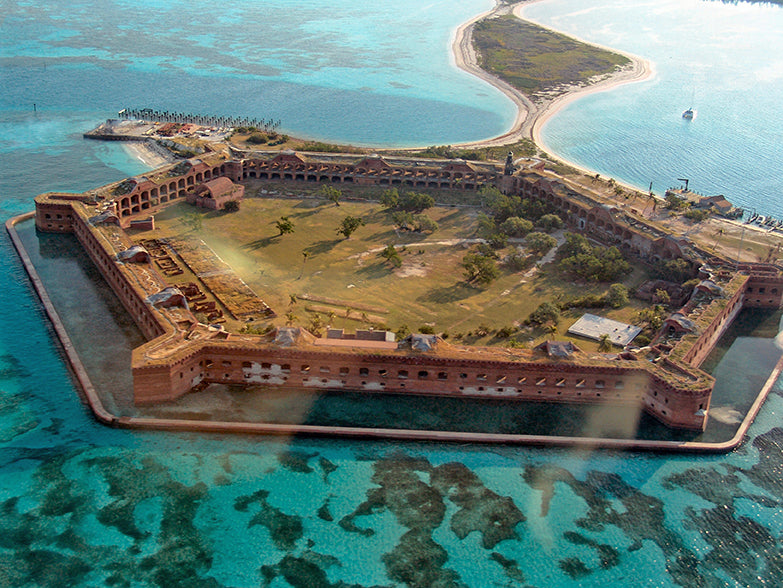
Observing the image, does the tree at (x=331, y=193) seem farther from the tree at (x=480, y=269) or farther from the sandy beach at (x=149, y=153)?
the sandy beach at (x=149, y=153)

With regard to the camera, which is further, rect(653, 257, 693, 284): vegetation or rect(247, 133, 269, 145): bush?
rect(247, 133, 269, 145): bush

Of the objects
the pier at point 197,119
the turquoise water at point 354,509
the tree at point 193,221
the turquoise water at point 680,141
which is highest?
the turquoise water at point 680,141

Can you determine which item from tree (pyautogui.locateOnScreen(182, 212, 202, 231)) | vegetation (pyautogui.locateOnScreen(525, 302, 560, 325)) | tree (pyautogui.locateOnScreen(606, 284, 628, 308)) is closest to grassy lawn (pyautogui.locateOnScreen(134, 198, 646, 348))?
tree (pyautogui.locateOnScreen(182, 212, 202, 231))

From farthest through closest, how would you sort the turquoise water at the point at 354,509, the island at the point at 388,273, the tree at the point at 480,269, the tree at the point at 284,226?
the tree at the point at 284,226, the tree at the point at 480,269, the island at the point at 388,273, the turquoise water at the point at 354,509

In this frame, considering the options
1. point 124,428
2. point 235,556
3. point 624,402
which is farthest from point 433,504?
point 124,428

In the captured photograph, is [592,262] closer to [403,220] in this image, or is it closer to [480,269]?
[480,269]

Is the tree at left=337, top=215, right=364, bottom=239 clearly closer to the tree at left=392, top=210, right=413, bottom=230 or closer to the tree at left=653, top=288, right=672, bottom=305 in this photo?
the tree at left=392, top=210, right=413, bottom=230

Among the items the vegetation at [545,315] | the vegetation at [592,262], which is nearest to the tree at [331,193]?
the vegetation at [592,262]
